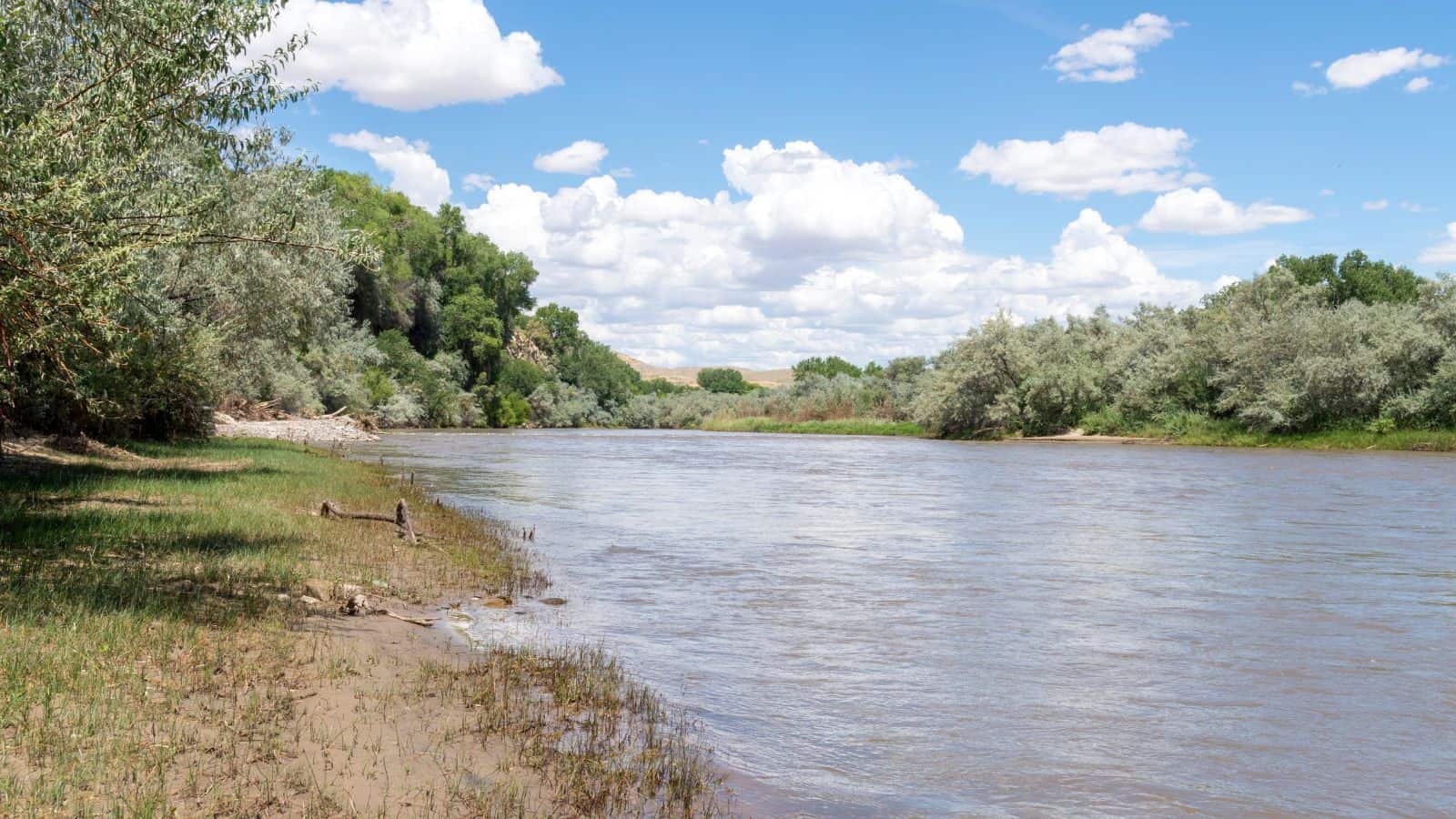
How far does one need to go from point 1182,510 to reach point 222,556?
2469 centimetres

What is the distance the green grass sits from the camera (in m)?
95.2

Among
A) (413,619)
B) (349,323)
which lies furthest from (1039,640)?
(349,323)

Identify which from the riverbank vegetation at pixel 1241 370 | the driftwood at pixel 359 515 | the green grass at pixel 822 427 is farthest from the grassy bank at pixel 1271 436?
the driftwood at pixel 359 515

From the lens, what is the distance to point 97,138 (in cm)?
1102

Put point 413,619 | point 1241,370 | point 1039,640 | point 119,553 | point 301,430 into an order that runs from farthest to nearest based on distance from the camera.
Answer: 1. point 1241,370
2. point 301,430
3. point 1039,640
4. point 119,553
5. point 413,619

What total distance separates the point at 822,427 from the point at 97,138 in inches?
3755

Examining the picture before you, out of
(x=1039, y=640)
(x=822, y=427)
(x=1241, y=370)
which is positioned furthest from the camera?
(x=822, y=427)

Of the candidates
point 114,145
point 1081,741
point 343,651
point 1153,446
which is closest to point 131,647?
point 343,651

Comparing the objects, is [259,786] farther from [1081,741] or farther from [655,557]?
[655,557]

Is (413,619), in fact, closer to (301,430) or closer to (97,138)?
(97,138)

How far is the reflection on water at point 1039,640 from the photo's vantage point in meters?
8.59

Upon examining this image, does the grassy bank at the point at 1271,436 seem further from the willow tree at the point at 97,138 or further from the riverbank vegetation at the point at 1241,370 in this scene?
the willow tree at the point at 97,138

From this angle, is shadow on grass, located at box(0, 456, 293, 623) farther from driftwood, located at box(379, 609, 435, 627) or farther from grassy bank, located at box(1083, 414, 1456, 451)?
grassy bank, located at box(1083, 414, 1456, 451)

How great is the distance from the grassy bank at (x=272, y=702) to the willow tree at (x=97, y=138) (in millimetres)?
2602
